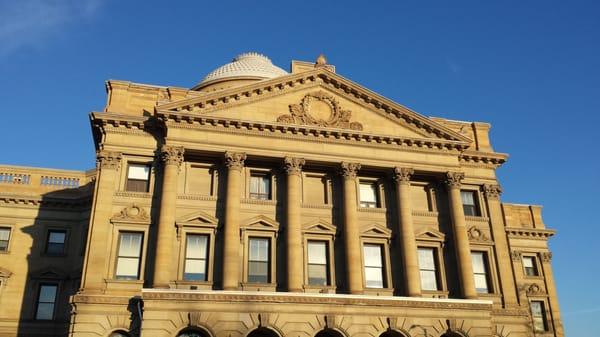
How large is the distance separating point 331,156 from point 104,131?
510 inches

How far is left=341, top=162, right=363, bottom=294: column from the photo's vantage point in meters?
29.3

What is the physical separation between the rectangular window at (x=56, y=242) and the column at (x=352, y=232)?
68.5 feet

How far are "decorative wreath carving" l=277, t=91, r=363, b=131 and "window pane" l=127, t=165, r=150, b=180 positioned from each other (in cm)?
810

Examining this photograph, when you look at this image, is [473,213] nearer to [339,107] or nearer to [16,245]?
[339,107]

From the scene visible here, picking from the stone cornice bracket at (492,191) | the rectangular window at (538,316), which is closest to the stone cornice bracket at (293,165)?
the stone cornice bracket at (492,191)

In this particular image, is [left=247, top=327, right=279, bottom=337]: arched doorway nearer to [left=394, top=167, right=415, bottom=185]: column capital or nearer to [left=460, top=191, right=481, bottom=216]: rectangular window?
[left=394, top=167, right=415, bottom=185]: column capital

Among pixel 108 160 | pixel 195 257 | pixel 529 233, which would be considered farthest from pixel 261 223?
pixel 529 233

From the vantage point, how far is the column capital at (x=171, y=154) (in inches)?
1169

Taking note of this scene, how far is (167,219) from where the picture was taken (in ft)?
93.1

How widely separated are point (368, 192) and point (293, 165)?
17.6ft

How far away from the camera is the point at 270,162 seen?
31891 mm

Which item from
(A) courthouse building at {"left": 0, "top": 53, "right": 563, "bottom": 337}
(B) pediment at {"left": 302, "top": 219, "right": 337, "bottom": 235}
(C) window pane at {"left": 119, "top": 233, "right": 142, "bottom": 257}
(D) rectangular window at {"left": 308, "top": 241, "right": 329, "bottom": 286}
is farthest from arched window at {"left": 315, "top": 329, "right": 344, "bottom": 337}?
(C) window pane at {"left": 119, "top": 233, "right": 142, "bottom": 257}

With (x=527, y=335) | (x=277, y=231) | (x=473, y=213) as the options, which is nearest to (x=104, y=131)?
(x=277, y=231)

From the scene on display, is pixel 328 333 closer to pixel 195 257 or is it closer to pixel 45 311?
pixel 195 257
